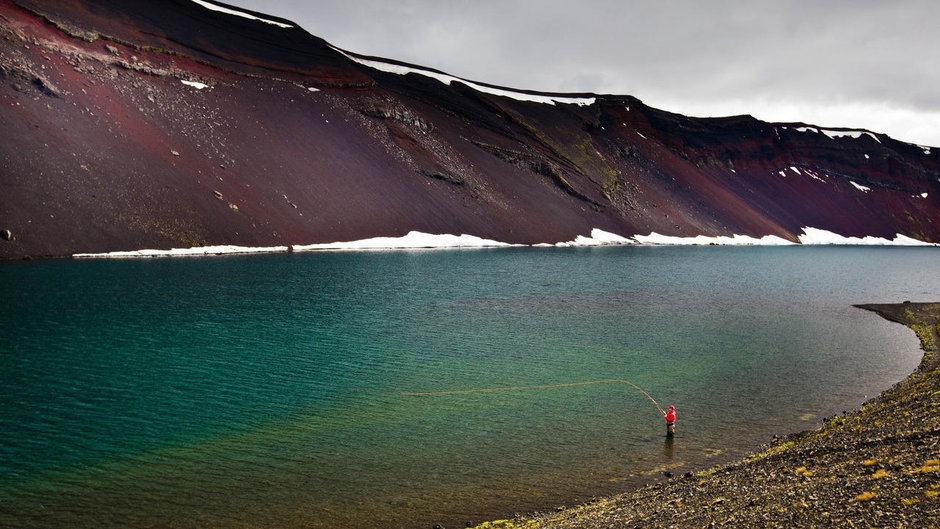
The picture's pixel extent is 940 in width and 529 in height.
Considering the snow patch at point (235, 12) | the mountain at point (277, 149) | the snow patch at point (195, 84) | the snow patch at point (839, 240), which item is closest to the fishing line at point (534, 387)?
the mountain at point (277, 149)

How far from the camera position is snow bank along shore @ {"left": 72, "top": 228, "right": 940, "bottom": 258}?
7017cm

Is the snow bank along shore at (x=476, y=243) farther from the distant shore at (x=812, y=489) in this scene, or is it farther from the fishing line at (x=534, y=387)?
the distant shore at (x=812, y=489)

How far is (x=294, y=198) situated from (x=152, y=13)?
41.5 m

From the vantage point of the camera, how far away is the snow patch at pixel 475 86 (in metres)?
138

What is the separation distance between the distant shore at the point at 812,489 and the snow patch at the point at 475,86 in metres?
125

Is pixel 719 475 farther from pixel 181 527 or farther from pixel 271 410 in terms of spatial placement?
pixel 271 410

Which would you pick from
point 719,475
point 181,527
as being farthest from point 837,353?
point 181,527

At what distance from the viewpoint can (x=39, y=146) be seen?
6669 centimetres

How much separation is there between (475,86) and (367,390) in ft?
446

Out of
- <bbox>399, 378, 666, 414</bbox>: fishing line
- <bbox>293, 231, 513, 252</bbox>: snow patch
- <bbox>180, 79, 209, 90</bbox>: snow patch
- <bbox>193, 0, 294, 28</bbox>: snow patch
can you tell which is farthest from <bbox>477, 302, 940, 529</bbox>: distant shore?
<bbox>193, 0, 294, 28</bbox>: snow patch

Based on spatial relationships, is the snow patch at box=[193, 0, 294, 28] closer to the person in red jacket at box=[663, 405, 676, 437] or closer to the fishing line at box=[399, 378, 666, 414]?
the fishing line at box=[399, 378, 666, 414]

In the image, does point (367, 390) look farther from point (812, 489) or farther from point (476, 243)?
point (476, 243)

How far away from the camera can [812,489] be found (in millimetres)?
13109

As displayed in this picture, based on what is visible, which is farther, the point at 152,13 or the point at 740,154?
the point at 740,154
